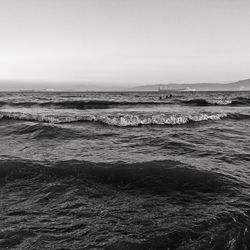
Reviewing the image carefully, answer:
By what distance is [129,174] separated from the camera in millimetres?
6094

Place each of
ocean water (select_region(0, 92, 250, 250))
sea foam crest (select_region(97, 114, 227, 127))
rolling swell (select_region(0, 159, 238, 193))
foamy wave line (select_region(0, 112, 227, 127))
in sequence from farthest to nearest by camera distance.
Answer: foamy wave line (select_region(0, 112, 227, 127)) → sea foam crest (select_region(97, 114, 227, 127)) → rolling swell (select_region(0, 159, 238, 193)) → ocean water (select_region(0, 92, 250, 250))

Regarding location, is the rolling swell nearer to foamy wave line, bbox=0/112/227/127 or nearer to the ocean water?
the ocean water

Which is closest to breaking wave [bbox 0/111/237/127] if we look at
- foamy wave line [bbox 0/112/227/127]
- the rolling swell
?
foamy wave line [bbox 0/112/227/127]

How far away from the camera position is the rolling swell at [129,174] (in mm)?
5457

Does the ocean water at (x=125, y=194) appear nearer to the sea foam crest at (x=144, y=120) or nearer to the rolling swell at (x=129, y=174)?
the rolling swell at (x=129, y=174)

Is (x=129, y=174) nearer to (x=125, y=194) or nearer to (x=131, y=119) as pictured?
(x=125, y=194)

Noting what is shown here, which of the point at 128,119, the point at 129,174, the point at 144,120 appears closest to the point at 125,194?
the point at 129,174

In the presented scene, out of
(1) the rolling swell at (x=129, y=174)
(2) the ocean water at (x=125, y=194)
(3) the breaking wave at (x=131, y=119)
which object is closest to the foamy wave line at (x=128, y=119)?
(3) the breaking wave at (x=131, y=119)

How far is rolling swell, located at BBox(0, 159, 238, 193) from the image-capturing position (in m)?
5.46

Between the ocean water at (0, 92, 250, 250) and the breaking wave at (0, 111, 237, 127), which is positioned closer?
the ocean water at (0, 92, 250, 250)

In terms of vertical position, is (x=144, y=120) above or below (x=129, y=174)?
above

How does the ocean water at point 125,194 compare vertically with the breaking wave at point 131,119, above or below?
below

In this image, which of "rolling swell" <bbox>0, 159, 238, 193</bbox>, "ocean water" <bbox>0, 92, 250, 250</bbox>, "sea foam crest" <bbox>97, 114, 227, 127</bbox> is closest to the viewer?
"ocean water" <bbox>0, 92, 250, 250</bbox>

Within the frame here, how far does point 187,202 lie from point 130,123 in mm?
9871
